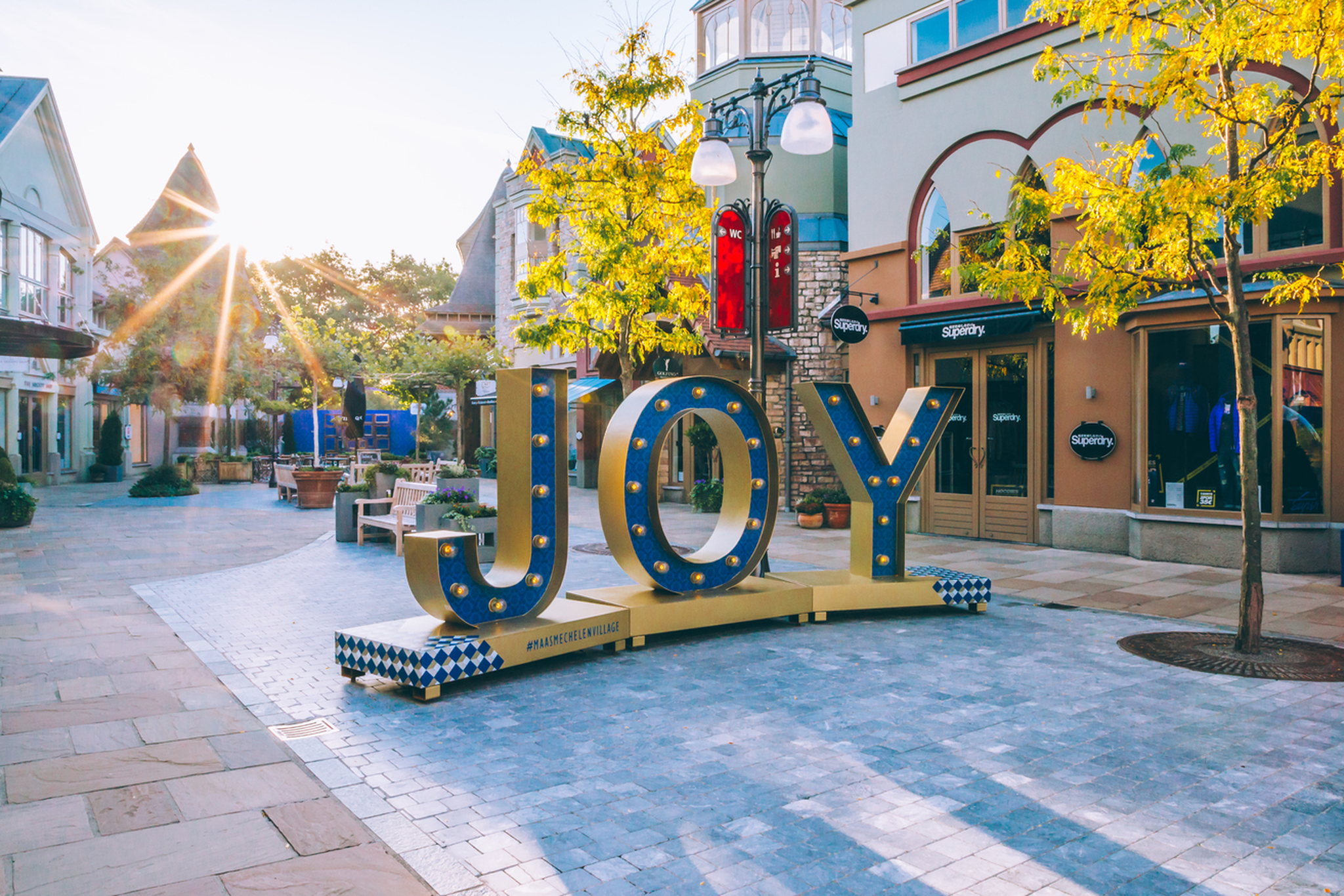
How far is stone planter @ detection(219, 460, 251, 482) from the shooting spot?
2748cm

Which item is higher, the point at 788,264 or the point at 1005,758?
the point at 788,264

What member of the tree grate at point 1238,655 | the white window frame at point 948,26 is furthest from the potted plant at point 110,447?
the tree grate at point 1238,655

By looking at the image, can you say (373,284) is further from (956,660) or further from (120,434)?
(956,660)

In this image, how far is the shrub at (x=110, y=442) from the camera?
2712 cm

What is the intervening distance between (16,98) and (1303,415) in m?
29.4

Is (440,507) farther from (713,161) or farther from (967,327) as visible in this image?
(967,327)

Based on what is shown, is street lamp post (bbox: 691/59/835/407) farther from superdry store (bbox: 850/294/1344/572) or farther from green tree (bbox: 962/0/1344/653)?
superdry store (bbox: 850/294/1344/572)

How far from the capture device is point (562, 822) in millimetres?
3732

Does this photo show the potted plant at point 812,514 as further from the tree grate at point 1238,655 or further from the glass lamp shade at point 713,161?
the tree grate at point 1238,655

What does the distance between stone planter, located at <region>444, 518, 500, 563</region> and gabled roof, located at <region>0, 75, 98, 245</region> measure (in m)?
19.6

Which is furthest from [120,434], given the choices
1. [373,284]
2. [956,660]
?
[956,660]

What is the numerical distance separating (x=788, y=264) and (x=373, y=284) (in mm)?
45961

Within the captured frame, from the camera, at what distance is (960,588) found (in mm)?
8125

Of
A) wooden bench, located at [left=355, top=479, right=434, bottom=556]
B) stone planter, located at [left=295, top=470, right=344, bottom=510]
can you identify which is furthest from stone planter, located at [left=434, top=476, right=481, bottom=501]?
stone planter, located at [left=295, top=470, right=344, bottom=510]
